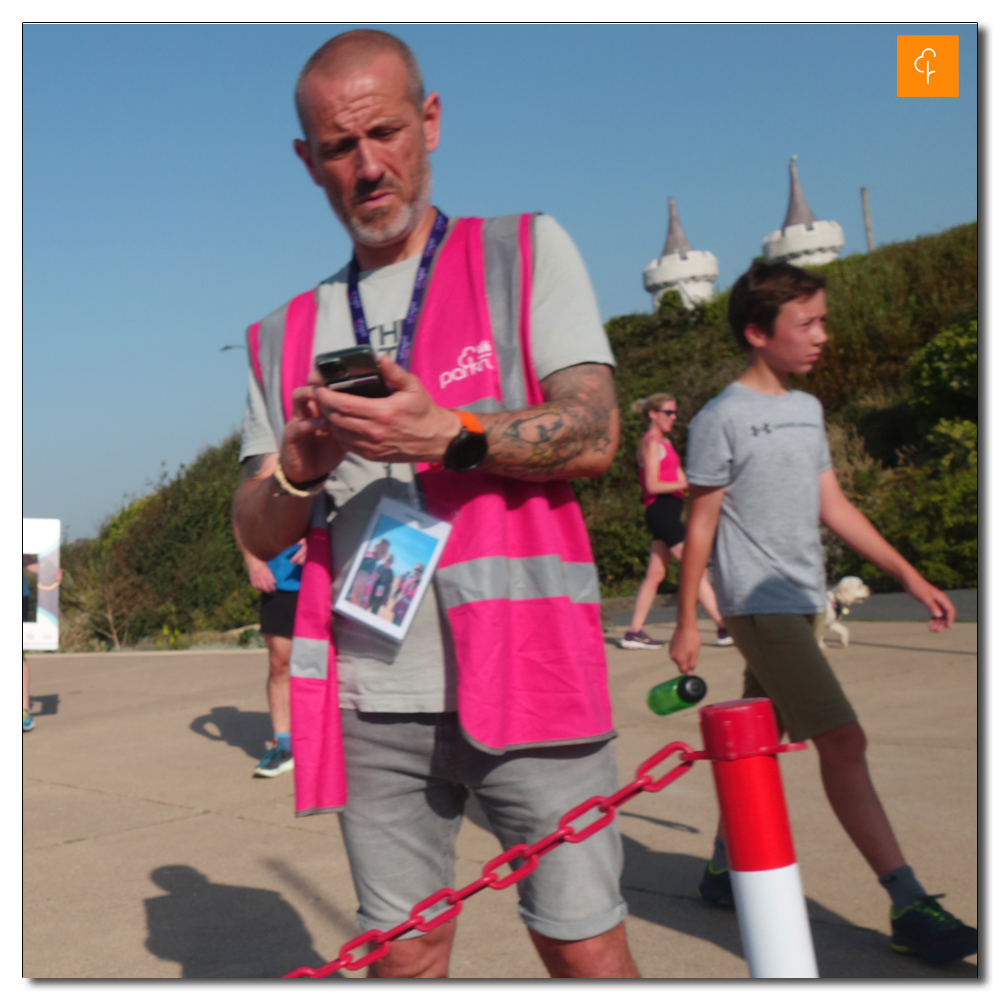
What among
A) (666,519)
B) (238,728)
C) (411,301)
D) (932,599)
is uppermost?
(411,301)

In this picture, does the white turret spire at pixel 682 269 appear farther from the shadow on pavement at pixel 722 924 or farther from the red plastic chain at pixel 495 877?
the red plastic chain at pixel 495 877

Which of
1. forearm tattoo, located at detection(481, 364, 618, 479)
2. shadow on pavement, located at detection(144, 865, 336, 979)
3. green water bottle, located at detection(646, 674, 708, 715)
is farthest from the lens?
shadow on pavement, located at detection(144, 865, 336, 979)

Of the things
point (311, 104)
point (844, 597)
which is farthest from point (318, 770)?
point (844, 597)

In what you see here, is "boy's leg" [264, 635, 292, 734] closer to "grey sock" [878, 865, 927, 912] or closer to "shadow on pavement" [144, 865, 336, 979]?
"shadow on pavement" [144, 865, 336, 979]

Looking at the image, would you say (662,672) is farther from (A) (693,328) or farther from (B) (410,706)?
Answer: (A) (693,328)

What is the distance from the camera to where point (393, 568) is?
185 cm

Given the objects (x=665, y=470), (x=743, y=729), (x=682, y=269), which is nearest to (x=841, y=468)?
(x=665, y=470)

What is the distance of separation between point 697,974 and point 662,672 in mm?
4778

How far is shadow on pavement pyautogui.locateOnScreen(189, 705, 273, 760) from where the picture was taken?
256 inches

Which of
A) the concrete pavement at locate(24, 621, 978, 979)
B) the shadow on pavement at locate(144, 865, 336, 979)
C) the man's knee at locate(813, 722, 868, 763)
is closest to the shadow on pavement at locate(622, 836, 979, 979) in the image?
the concrete pavement at locate(24, 621, 978, 979)

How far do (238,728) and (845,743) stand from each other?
4949mm

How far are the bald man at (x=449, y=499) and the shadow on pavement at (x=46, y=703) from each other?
23.7 feet

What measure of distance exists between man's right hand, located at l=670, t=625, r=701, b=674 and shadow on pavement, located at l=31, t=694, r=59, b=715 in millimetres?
6472

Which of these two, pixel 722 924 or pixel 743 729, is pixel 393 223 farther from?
pixel 722 924
